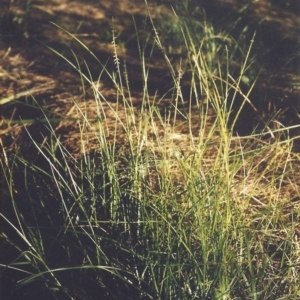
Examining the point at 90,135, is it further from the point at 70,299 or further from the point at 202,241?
the point at 202,241

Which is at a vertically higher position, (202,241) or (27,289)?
(202,241)

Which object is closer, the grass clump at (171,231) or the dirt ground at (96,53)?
the grass clump at (171,231)

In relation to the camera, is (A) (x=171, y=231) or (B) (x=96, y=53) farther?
(B) (x=96, y=53)

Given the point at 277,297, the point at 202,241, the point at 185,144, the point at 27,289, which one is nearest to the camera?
the point at 202,241

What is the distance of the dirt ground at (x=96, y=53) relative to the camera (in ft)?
6.42

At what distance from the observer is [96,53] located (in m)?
2.27

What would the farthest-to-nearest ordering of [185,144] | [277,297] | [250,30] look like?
[250,30] < [185,144] < [277,297]

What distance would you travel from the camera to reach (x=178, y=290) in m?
1.24

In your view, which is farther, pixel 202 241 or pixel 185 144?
pixel 185 144

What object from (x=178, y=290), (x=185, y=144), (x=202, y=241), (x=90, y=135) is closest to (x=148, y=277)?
(x=178, y=290)

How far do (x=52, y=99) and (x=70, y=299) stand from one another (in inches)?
33.6

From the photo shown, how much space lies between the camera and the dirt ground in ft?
6.42

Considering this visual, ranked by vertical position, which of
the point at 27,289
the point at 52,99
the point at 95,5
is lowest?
the point at 27,289

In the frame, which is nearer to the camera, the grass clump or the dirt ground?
the grass clump
